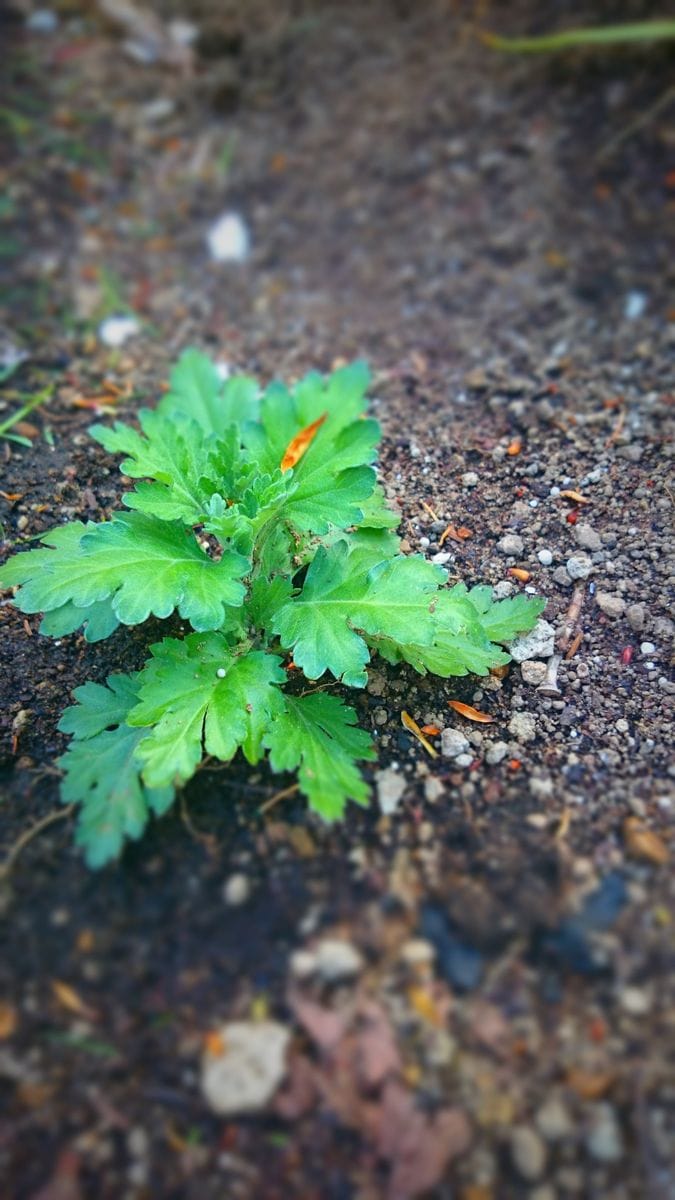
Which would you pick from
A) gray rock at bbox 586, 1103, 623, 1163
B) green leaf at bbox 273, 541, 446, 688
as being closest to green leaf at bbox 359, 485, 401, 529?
green leaf at bbox 273, 541, 446, 688

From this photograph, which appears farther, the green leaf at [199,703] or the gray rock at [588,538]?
the gray rock at [588,538]

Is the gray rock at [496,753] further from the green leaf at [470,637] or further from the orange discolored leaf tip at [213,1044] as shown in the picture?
the orange discolored leaf tip at [213,1044]

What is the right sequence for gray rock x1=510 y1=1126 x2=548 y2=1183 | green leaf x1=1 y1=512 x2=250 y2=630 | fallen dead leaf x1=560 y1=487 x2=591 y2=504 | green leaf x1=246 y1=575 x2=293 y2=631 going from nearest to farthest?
gray rock x1=510 y1=1126 x2=548 y2=1183
green leaf x1=1 y1=512 x2=250 y2=630
green leaf x1=246 y1=575 x2=293 y2=631
fallen dead leaf x1=560 y1=487 x2=591 y2=504

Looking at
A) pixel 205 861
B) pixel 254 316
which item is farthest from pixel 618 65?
pixel 205 861

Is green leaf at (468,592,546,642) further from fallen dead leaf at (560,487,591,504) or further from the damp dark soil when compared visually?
fallen dead leaf at (560,487,591,504)

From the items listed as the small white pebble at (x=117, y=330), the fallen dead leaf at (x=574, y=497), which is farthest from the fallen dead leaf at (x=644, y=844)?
the small white pebble at (x=117, y=330)

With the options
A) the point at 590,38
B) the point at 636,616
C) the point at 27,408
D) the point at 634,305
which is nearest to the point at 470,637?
the point at 636,616

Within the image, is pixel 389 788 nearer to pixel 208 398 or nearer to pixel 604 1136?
pixel 604 1136
